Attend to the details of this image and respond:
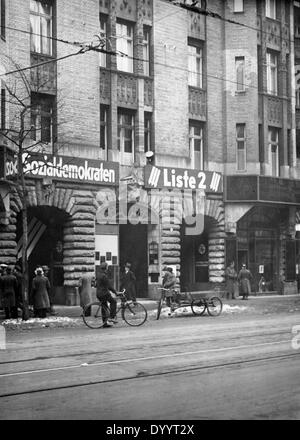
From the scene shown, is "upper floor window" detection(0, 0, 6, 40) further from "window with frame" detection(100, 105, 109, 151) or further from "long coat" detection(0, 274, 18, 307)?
"long coat" detection(0, 274, 18, 307)

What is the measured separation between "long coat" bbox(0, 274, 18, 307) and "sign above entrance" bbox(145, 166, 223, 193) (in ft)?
31.0

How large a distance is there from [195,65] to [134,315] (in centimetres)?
1639

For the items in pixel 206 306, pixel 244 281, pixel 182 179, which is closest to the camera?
pixel 206 306

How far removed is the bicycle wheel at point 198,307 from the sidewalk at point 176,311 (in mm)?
257

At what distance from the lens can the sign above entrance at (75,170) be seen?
87.9ft

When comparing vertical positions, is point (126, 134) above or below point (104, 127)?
below

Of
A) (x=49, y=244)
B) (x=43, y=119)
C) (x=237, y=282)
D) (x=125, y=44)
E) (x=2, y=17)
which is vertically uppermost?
(x=125, y=44)

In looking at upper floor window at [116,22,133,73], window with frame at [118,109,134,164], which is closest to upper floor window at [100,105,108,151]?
window with frame at [118,109,134,164]

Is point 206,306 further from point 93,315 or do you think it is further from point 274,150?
point 274,150

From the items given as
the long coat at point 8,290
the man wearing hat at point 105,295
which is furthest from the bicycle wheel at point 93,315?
the long coat at point 8,290

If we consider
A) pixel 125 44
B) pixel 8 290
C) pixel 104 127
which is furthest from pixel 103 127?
pixel 8 290

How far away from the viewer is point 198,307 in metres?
24.4

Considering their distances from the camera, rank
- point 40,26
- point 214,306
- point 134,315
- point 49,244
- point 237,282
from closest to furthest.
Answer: point 134,315 < point 214,306 < point 40,26 < point 49,244 < point 237,282

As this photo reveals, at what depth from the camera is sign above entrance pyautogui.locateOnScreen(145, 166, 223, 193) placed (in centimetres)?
3127
